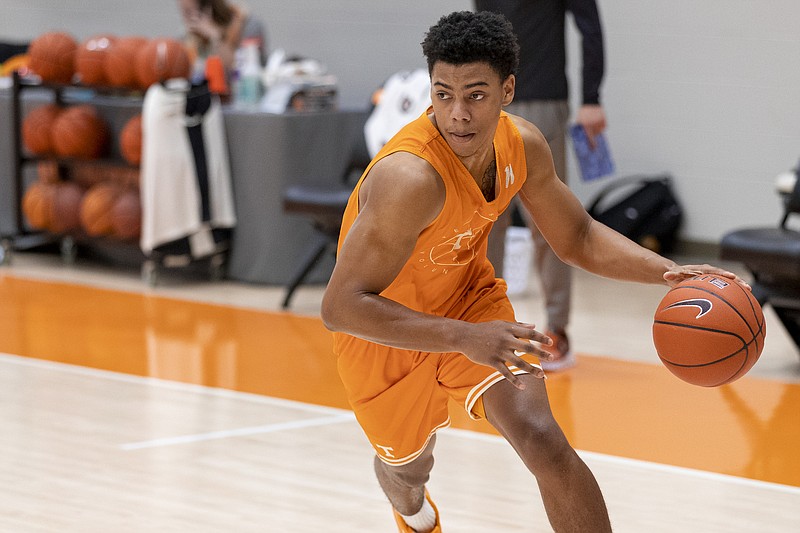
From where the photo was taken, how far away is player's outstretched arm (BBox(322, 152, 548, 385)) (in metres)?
2.51

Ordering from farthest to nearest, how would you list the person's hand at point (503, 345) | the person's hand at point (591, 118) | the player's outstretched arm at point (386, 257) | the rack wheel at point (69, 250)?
the rack wheel at point (69, 250)
the person's hand at point (591, 118)
the player's outstretched arm at point (386, 257)
the person's hand at point (503, 345)

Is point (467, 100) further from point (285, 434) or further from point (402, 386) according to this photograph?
point (285, 434)

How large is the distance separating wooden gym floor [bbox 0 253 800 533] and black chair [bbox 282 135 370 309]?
23 cm

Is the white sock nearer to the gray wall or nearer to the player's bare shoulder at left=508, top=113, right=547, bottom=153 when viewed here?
the player's bare shoulder at left=508, top=113, right=547, bottom=153

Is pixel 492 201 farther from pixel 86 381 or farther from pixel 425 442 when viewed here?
pixel 86 381

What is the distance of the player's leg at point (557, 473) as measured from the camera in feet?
8.36

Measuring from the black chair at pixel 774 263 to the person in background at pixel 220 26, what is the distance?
368 centimetres

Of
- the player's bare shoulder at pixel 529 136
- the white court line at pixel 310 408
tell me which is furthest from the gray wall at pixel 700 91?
the player's bare shoulder at pixel 529 136

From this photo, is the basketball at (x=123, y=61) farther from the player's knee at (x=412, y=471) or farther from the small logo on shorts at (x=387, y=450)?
the small logo on shorts at (x=387, y=450)

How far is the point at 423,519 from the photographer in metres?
3.32

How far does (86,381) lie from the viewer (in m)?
5.30

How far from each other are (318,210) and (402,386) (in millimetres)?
3617

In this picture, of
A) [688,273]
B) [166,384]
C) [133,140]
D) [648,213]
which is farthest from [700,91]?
[688,273]

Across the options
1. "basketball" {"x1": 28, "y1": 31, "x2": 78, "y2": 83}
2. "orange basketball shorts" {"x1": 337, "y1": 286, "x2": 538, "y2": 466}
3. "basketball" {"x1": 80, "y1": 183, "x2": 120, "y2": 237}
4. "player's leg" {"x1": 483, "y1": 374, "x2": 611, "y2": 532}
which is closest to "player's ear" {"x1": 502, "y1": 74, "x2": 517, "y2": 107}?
"orange basketball shorts" {"x1": 337, "y1": 286, "x2": 538, "y2": 466}
